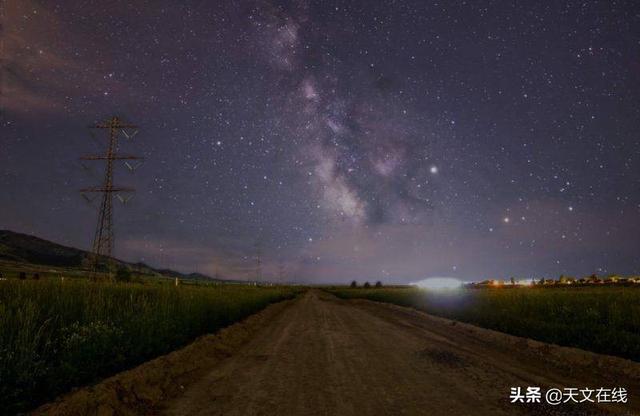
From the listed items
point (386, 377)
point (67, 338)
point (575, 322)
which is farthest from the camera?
point (575, 322)

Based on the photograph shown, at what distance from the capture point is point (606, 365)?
9.07 meters

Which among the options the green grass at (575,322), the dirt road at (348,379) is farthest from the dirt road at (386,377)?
the green grass at (575,322)

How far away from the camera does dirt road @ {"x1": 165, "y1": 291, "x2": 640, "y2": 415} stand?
18.4 ft

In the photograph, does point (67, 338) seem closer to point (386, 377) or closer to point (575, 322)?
point (386, 377)

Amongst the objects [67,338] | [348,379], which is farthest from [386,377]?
[67,338]

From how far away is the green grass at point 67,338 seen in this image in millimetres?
5184

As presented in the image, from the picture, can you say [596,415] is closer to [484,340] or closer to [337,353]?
[337,353]

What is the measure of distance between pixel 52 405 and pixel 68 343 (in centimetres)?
192

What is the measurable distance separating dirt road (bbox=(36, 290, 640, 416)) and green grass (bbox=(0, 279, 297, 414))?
471mm

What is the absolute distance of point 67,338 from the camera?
276 inches

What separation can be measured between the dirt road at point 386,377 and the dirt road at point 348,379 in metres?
0.02

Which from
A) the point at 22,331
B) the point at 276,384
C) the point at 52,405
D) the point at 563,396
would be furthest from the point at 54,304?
the point at 563,396

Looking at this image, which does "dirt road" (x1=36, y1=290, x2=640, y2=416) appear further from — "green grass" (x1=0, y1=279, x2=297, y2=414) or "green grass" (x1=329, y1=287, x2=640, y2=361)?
"green grass" (x1=329, y1=287, x2=640, y2=361)

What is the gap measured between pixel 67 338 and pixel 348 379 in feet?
16.2
